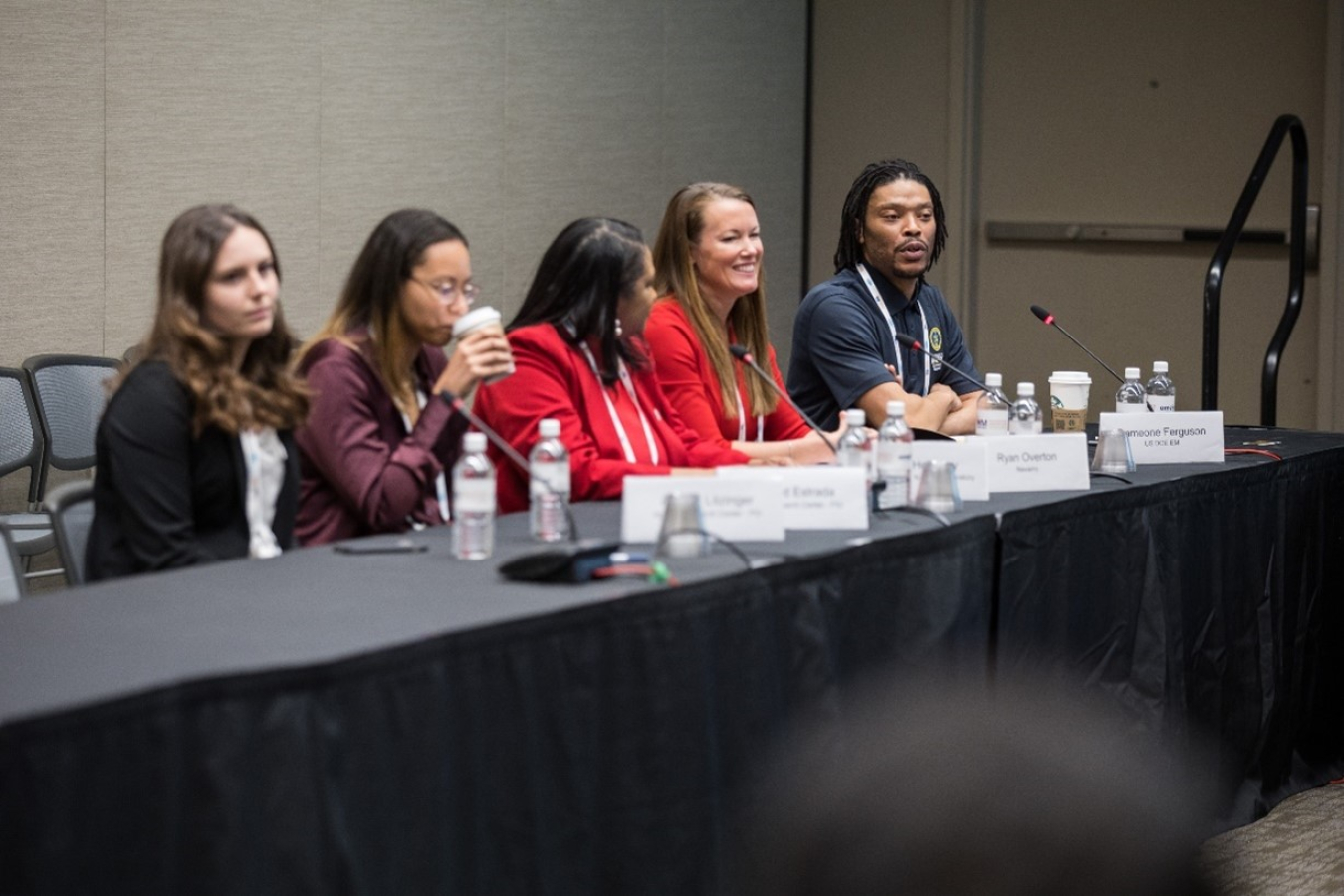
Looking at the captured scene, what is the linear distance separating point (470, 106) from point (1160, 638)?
354 centimetres

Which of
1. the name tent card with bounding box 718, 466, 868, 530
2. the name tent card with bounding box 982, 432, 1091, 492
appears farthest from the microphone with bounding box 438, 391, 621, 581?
the name tent card with bounding box 982, 432, 1091, 492

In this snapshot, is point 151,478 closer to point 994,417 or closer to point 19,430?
point 994,417

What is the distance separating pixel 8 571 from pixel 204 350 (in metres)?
0.38

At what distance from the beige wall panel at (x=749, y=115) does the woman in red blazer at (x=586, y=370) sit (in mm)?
3543

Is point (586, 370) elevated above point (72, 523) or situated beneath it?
elevated above

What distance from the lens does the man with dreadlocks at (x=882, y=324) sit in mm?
3586

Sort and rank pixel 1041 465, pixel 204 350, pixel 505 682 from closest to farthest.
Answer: pixel 505 682, pixel 204 350, pixel 1041 465

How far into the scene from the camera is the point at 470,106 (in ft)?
18.6

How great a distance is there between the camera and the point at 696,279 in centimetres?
335

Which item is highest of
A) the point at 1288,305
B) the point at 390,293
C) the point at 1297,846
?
the point at 1288,305

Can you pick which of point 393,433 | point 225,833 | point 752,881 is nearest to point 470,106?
point 393,433

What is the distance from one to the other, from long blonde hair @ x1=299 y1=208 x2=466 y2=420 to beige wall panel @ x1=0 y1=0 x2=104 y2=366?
7.56ft

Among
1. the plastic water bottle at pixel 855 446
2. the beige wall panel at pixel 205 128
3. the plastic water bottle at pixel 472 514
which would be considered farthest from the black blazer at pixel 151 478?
the beige wall panel at pixel 205 128

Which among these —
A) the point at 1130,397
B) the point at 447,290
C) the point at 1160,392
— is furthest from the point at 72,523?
the point at 1160,392
